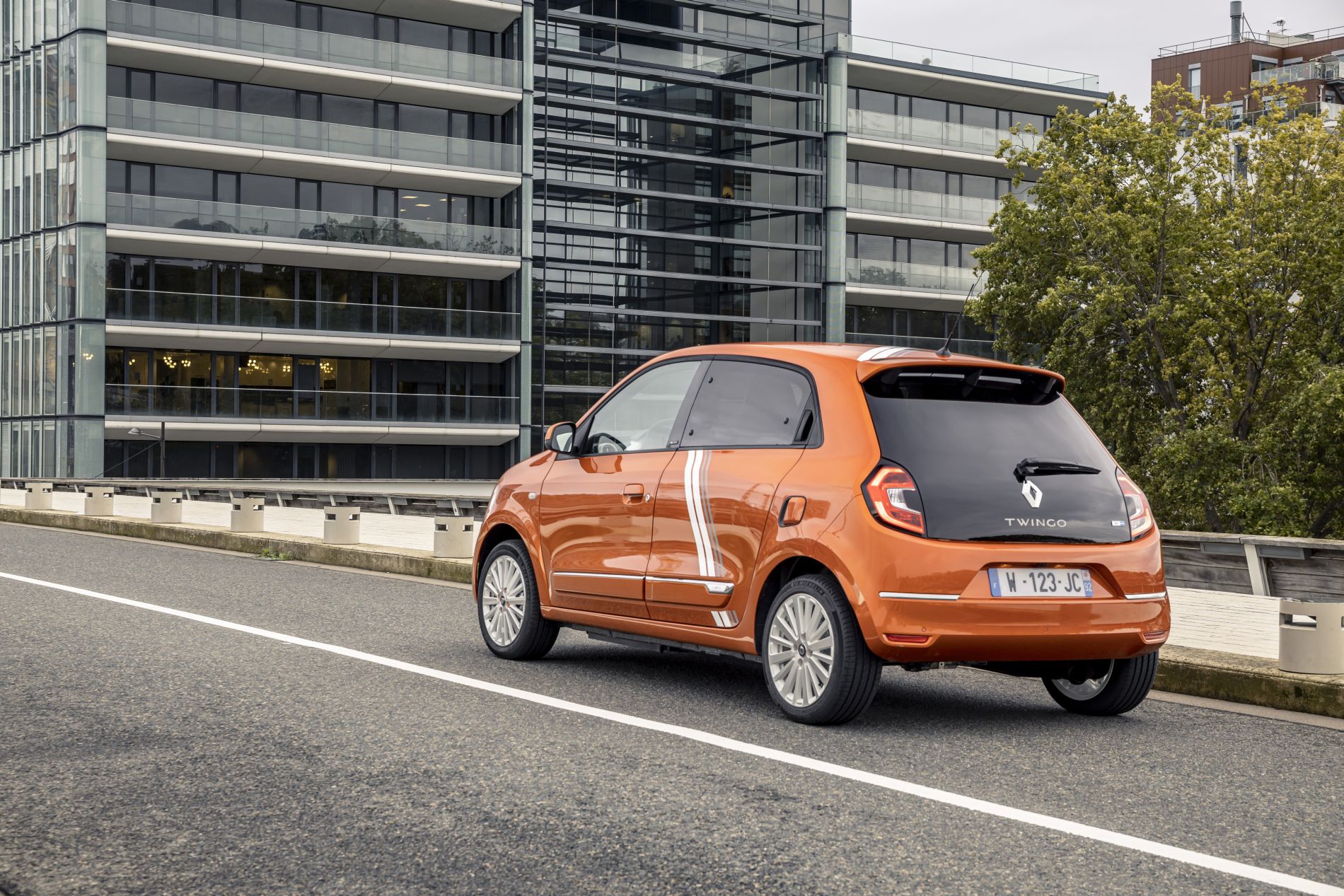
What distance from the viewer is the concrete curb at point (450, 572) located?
23.3 feet

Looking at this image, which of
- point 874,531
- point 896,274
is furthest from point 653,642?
point 896,274

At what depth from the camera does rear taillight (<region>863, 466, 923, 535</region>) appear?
6254 millimetres

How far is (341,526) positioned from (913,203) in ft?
148

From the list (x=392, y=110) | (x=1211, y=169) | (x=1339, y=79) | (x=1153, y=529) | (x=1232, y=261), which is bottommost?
(x=1153, y=529)

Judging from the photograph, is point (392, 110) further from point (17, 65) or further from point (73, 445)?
point (73, 445)

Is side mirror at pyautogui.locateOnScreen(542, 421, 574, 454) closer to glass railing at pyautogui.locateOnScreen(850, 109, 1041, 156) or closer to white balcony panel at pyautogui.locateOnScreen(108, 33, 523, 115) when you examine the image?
white balcony panel at pyautogui.locateOnScreen(108, 33, 523, 115)

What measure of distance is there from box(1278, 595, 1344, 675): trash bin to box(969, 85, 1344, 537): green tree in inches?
1263

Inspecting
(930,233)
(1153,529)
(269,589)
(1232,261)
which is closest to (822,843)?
(1153,529)

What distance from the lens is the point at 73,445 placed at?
4347 centimetres

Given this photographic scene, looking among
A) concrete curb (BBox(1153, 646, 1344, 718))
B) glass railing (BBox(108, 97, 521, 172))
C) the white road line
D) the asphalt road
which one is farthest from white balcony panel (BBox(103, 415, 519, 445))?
concrete curb (BBox(1153, 646, 1344, 718))

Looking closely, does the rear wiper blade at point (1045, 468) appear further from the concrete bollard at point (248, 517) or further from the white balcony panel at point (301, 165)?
the white balcony panel at point (301, 165)

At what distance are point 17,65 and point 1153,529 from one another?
47.7m

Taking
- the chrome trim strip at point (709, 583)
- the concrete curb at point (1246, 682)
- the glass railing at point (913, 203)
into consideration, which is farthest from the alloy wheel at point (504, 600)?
the glass railing at point (913, 203)

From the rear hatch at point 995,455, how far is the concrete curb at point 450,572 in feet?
4.31
